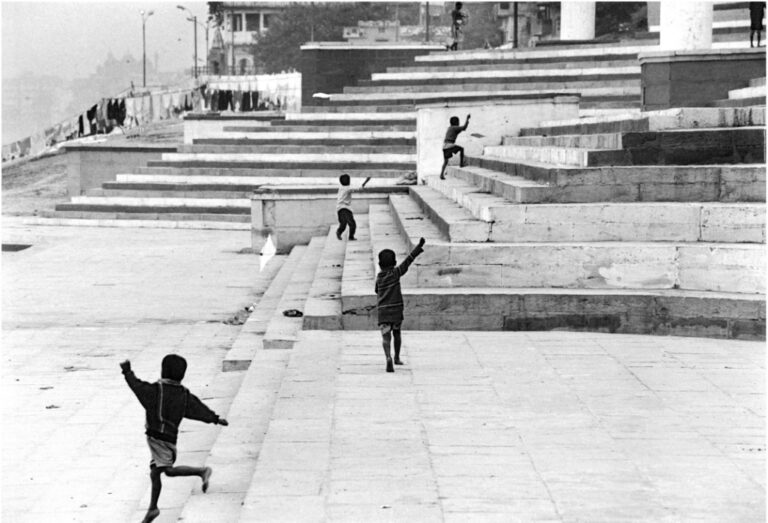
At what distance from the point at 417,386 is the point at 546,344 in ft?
6.27

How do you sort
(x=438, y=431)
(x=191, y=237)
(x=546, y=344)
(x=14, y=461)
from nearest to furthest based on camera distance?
(x=438, y=431) < (x=14, y=461) < (x=546, y=344) < (x=191, y=237)

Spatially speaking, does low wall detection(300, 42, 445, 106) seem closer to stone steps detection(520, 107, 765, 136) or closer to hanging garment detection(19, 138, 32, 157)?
hanging garment detection(19, 138, 32, 157)

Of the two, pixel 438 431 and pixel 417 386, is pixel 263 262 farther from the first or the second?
pixel 438 431

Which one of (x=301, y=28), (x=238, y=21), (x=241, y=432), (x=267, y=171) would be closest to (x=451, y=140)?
(x=267, y=171)

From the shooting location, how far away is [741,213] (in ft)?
36.2

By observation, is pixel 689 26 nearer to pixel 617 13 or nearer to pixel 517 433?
pixel 517 433

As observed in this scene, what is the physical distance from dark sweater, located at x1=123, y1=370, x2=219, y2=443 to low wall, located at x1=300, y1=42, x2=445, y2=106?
3326 centimetres

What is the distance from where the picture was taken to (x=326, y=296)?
11.9 m

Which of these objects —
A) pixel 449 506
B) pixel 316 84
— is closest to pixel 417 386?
pixel 449 506

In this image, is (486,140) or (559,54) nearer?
(486,140)

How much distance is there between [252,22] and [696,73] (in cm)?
11583

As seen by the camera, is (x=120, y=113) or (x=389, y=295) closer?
(x=389, y=295)

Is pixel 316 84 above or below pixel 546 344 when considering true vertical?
above

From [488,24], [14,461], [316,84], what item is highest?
[488,24]
